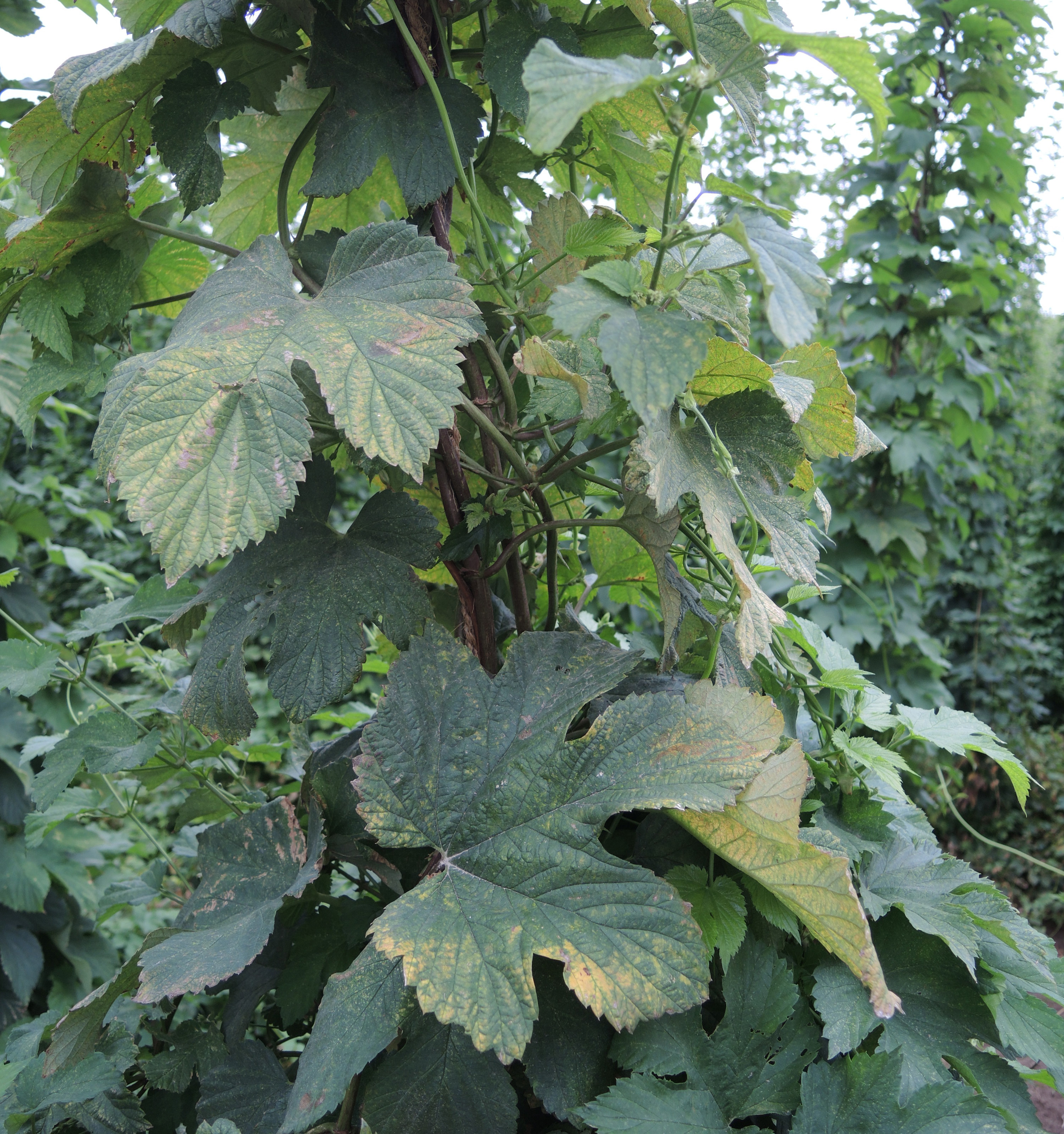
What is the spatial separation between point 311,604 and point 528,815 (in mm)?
286

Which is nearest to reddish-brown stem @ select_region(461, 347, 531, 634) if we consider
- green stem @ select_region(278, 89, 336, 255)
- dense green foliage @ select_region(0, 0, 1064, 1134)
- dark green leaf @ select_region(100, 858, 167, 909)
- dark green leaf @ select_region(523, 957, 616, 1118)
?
dense green foliage @ select_region(0, 0, 1064, 1134)

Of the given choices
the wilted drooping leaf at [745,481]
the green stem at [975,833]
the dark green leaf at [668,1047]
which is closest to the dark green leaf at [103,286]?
the wilted drooping leaf at [745,481]

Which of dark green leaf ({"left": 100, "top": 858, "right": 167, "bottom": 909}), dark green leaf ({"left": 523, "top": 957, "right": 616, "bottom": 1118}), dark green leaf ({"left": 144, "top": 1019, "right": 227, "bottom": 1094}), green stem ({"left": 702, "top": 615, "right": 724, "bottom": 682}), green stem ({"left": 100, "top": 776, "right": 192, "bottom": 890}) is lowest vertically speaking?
green stem ({"left": 100, "top": 776, "right": 192, "bottom": 890})

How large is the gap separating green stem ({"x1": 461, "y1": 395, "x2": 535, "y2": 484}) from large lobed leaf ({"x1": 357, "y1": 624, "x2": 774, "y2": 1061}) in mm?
171

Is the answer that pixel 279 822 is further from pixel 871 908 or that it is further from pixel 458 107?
pixel 458 107

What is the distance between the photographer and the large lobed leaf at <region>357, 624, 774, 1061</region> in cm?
64

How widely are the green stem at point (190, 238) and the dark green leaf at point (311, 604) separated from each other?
0.24 metres

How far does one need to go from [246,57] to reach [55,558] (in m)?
2.00

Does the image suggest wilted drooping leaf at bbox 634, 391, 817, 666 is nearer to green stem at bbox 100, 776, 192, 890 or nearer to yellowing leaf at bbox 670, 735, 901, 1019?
yellowing leaf at bbox 670, 735, 901, 1019

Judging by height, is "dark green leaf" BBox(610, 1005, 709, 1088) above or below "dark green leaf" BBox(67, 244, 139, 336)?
below

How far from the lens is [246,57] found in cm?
90

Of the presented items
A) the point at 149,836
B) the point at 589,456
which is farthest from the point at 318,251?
the point at 149,836

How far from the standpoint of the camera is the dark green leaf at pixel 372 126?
83cm

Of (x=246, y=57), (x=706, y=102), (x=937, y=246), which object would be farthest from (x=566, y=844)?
(x=937, y=246)
